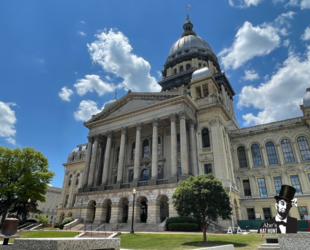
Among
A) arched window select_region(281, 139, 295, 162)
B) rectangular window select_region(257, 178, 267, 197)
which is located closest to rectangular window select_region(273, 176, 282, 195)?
rectangular window select_region(257, 178, 267, 197)

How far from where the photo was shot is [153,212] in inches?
1142

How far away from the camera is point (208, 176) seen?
19.9 m

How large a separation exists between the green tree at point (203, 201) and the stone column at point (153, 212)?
11.0 m

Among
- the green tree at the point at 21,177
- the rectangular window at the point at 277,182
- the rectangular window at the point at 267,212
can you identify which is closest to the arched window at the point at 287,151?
the rectangular window at the point at 277,182

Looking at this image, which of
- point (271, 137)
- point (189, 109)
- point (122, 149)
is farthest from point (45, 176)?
point (271, 137)

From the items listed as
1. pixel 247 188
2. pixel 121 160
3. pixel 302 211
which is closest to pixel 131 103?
pixel 121 160

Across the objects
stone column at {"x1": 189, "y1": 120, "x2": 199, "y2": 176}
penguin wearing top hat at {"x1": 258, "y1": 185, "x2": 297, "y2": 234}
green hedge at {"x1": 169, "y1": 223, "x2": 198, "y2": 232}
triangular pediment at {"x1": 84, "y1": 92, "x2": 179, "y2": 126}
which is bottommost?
green hedge at {"x1": 169, "y1": 223, "x2": 198, "y2": 232}

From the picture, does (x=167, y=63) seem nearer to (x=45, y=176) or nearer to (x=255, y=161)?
(x=255, y=161)

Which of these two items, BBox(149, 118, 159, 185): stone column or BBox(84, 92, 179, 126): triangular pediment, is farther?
BBox(84, 92, 179, 126): triangular pediment

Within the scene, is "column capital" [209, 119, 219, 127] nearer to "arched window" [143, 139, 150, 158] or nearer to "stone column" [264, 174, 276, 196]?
"arched window" [143, 139, 150, 158]

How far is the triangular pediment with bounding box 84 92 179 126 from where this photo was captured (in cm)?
3712

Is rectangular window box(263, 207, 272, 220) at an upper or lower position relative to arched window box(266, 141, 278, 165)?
lower

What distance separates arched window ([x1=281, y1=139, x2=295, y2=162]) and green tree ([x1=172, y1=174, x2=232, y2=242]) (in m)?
25.8

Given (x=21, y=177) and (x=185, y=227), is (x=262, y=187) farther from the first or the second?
(x=21, y=177)
